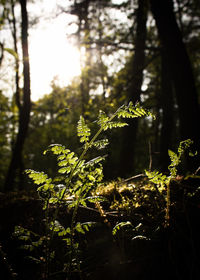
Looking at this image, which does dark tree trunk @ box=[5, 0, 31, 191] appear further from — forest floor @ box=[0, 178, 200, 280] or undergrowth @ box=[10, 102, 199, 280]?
undergrowth @ box=[10, 102, 199, 280]

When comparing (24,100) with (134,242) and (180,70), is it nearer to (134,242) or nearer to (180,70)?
(180,70)

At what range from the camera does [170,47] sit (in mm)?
3738

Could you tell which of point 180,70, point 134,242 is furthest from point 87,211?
point 180,70

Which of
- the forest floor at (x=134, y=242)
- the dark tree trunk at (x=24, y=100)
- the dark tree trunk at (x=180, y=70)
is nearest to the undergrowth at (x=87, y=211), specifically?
the forest floor at (x=134, y=242)

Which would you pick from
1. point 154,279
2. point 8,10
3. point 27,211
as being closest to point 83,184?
point 154,279

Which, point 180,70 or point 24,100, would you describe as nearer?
point 180,70

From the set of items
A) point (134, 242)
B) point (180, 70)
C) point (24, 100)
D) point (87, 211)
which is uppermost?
point (24, 100)

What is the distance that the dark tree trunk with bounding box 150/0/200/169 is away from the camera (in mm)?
3367

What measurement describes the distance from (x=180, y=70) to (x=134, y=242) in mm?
3269

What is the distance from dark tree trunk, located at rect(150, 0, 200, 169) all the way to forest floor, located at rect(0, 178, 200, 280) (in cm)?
162

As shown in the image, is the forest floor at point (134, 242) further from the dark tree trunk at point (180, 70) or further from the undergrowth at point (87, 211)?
the dark tree trunk at point (180, 70)

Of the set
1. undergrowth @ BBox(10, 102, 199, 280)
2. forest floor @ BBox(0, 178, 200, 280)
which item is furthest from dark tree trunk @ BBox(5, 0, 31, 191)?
undergrowth @ BBox(10, 102, 199, 280)

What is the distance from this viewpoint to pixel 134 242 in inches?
55.0

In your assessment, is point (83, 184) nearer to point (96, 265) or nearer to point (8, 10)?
point (96, 265)
